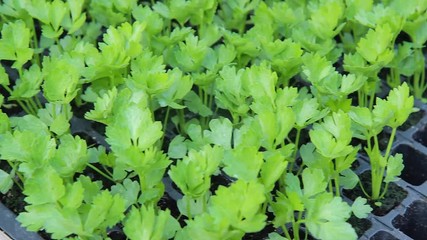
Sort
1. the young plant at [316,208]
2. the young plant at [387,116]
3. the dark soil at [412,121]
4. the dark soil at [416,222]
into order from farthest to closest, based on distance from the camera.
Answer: the dark soil at [412,121]
the dark soil at [416,222]
the young plant at [387,116]
the young plant at [316,208]

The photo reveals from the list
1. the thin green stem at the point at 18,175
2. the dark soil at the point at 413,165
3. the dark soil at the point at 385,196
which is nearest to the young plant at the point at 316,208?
the dark soil at the point at 385,196

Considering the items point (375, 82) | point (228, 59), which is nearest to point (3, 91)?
point (228, 59)

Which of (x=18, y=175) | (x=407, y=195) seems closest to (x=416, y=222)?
(x=407, y=195)

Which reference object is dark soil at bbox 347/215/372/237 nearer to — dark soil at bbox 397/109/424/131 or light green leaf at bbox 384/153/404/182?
light green leaf at bbox 384/153/404/182

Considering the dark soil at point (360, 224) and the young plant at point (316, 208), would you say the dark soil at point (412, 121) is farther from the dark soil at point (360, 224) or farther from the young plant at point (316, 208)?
the young plant at point (316, 208)

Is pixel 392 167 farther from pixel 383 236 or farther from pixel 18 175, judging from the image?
pixel 18 175

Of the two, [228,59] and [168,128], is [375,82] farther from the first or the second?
[168,128]

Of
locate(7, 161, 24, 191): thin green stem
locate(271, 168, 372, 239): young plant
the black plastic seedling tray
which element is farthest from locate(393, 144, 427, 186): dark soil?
locate(7, 161, 24, 191): thin green stem

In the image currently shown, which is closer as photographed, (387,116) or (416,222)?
(387,116)
